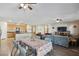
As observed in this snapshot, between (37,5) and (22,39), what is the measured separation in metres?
0.74

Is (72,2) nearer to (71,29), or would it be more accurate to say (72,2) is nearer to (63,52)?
(71,29)

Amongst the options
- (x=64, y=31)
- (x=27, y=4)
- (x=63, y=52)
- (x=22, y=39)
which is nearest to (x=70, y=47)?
(x=63, y=52)

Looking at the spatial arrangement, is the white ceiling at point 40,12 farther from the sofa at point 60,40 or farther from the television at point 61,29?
the sofa at point 60,40

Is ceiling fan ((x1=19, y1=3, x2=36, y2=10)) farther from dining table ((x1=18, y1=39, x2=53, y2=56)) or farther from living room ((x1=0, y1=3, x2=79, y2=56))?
dining table ((x1=18, y1=39, x2=53, y2=56))

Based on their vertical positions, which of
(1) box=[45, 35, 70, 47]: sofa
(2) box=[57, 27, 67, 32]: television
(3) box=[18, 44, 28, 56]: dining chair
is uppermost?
(2) box=[57, 27, 67, 32]: television

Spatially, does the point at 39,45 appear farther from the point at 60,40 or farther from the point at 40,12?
the point at 40,12

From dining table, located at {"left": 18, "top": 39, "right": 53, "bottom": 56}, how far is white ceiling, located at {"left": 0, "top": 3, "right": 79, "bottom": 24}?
0.38 m

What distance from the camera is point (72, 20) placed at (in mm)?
2480

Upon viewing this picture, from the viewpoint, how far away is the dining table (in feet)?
8.05

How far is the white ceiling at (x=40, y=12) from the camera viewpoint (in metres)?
2.41

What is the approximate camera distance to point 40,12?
2467mm

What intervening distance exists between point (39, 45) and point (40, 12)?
649 mm

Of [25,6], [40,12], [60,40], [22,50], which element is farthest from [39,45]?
[25,6]

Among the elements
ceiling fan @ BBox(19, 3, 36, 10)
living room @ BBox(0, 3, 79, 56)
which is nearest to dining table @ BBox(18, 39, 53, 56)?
living room @ BBox(0, 3, 79, 56)
